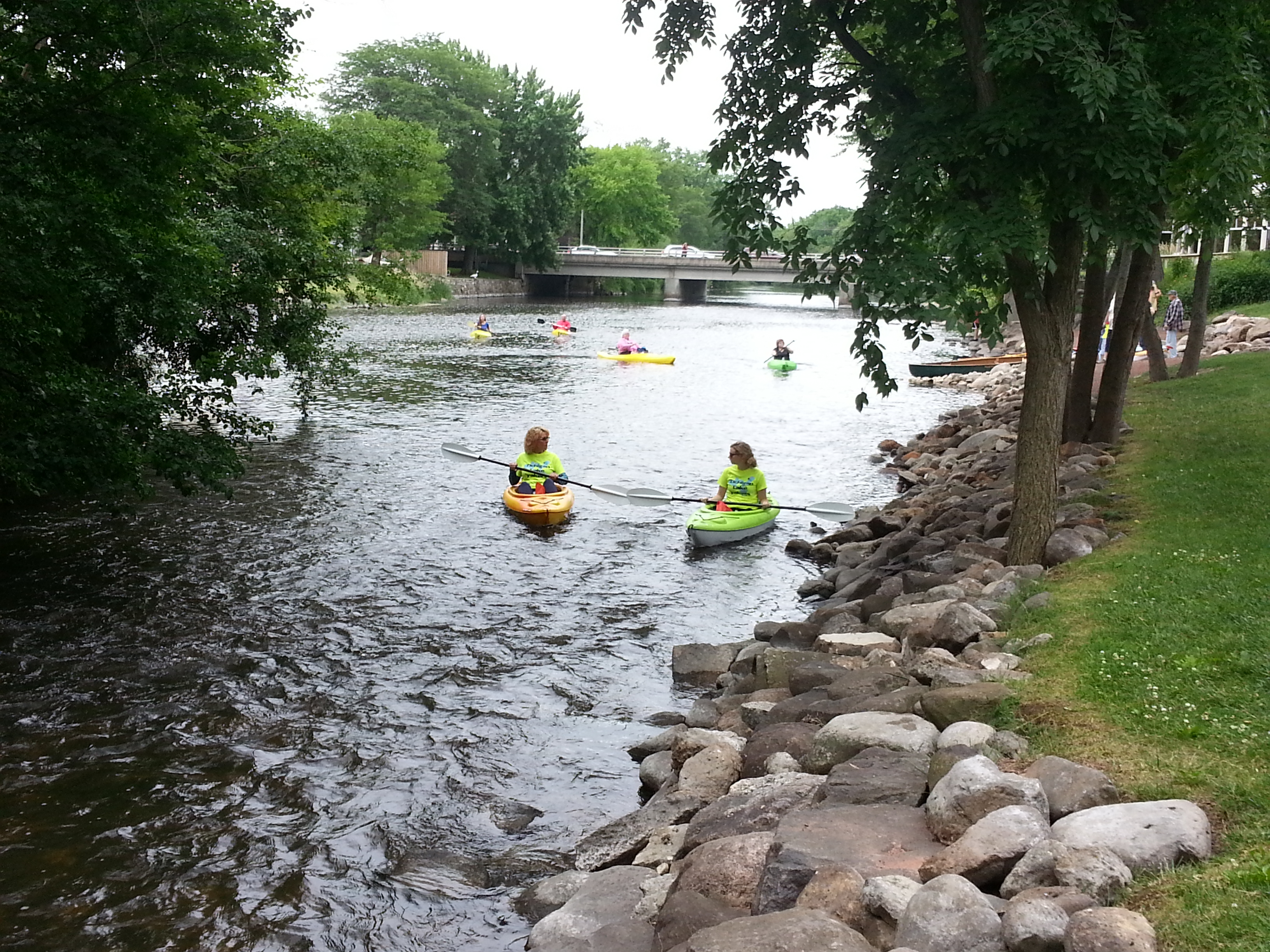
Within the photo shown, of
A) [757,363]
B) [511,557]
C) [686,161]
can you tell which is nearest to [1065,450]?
[511,557]

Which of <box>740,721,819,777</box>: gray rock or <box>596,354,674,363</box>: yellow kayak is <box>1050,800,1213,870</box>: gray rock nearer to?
<box>740,721,819,777</box>: gray rock

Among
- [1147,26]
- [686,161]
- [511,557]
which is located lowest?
[511,557]

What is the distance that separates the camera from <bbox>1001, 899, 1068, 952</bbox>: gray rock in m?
3.87

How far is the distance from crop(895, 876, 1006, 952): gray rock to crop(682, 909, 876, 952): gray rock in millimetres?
190

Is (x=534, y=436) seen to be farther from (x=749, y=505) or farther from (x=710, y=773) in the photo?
(x=710, y=773)

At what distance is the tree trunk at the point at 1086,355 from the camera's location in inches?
589

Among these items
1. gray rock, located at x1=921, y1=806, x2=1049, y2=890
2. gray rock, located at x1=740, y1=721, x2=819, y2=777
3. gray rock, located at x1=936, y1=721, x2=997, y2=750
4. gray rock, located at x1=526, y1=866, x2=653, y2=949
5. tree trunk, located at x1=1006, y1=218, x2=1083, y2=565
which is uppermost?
tree trunk, located at x1=1006, y1=218, x2=1083, y2=565

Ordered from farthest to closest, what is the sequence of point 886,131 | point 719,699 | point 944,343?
point 944,343
point 886,131
point 719,699

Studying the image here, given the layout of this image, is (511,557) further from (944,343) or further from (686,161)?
(686,161)

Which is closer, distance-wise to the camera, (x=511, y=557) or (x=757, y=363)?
(x=511, y=557)

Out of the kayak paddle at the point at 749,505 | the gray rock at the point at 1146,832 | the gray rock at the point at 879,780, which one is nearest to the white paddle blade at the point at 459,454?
the kayak paddle at the point at 749,505

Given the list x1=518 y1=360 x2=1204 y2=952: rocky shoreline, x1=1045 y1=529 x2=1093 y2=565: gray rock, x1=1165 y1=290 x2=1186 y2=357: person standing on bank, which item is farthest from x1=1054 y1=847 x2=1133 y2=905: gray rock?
x1=1165 y1=290 x2=1186 y2=357: person standing on bank

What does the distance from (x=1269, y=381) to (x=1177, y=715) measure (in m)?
14.6

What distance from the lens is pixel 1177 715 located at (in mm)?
5723
